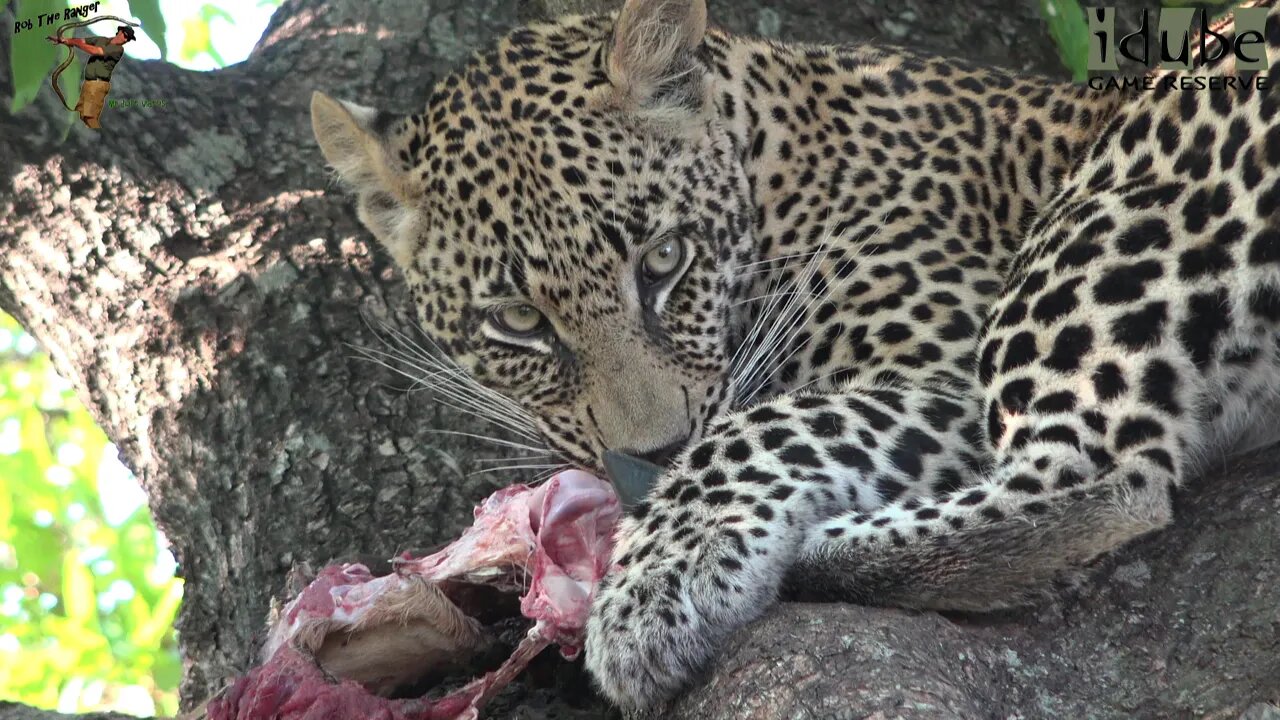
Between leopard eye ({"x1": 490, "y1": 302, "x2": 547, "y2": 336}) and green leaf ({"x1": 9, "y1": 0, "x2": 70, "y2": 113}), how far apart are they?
1.74 meters

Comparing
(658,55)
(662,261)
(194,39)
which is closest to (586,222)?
(662,261)

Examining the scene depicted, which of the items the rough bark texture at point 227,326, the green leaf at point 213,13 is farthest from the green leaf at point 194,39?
the rough bark texture at point 227,326

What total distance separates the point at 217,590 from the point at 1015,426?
302cm

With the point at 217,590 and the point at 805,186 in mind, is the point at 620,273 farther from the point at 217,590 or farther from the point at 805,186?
the point at 217,590

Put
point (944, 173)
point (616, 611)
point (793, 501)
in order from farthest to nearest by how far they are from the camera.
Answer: point (944, 173) → point (793, 501) → point (616, 611)

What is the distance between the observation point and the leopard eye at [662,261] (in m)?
4.73

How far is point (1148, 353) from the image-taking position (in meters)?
3.98

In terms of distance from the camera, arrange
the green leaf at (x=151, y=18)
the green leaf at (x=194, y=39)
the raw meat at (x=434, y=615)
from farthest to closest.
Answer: the green leaf at (x=194, y=39) → the green leaf at (x=151, y=18) → the raw meat at (x=434, y=615)

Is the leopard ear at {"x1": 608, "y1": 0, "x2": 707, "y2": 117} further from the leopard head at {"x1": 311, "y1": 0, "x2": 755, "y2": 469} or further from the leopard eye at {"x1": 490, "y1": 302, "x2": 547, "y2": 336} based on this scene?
the leopard eye at {"x1": 490, "y1": 302, "x2": 547, "y2": 336}

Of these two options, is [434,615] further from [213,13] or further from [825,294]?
[213,13]

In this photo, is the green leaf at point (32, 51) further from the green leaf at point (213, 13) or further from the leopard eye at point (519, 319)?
the green leaf at point (213, 13)

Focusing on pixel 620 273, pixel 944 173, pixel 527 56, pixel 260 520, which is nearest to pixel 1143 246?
pixel 944 173

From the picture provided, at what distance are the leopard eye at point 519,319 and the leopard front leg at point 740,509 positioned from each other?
0.83m

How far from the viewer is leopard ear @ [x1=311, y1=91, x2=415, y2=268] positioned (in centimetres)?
504
